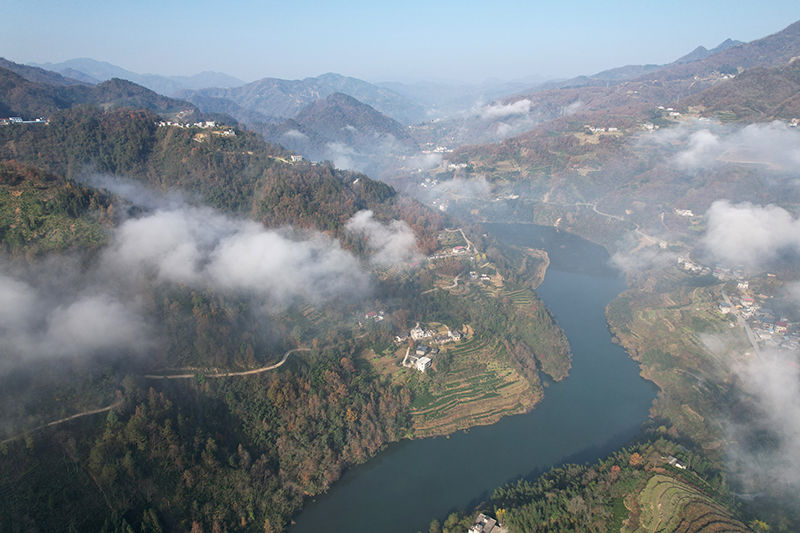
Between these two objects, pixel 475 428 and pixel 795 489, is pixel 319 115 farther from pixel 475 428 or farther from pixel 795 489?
pixel 795 489

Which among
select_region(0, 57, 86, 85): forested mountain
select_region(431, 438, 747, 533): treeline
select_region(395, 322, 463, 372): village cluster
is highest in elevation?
select_region(0, 57, 86, 85): forested mountain

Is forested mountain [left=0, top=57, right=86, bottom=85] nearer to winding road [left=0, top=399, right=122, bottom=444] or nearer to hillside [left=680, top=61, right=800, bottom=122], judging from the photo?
winding road [left=0, top=399, right=122, bottom=444]

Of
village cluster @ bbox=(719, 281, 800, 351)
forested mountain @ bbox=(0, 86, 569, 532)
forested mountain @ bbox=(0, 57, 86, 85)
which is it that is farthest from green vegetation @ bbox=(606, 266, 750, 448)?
forested mountain @ bbox=(0, 57, 86, 85)

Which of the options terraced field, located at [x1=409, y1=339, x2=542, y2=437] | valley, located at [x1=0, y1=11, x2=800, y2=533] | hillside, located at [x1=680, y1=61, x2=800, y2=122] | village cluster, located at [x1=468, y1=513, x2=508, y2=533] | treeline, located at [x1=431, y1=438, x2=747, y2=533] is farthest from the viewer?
hillside, located at [x1=680, y1=61, x2=800, y2=122]

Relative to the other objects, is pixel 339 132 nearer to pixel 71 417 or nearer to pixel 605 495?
pixel 71 417

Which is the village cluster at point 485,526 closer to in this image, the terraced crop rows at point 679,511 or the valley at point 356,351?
the valley at point 356,351

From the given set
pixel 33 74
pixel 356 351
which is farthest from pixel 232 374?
pixel 33 74
